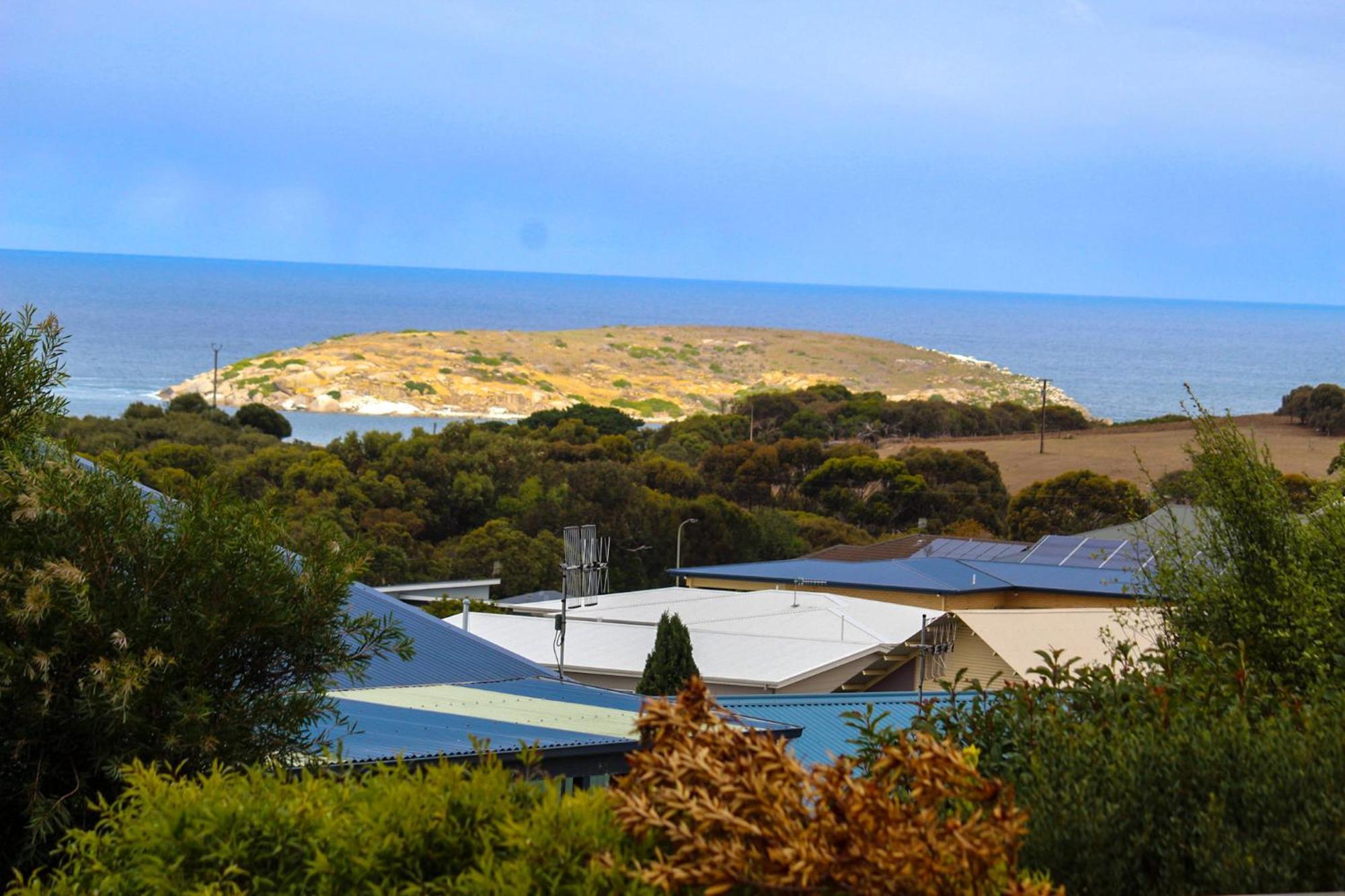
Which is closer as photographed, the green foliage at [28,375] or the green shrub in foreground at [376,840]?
the green shrub in foreground at [376,840]

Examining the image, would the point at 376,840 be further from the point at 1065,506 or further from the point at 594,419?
the point at 594,419

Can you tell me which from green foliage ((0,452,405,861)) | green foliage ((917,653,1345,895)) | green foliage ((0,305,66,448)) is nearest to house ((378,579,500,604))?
green foliage ((0,305,66,448))

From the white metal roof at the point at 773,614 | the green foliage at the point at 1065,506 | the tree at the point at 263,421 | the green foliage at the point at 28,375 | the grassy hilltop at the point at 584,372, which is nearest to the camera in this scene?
the green foliage at the point at 28,375

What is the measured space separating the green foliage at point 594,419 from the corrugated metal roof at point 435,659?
5044 centimetres

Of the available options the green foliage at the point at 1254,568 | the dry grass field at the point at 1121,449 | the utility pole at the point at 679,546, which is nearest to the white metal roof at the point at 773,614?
the utility pole at the point at 679,546

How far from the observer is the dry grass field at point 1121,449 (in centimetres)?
5938

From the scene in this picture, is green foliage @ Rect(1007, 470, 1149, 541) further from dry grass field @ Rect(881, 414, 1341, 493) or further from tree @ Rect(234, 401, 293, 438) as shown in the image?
tree @ Rect(234, 401, 293, 438)

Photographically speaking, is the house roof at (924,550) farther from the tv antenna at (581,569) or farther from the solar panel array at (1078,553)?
the tv antenna at (581,569)

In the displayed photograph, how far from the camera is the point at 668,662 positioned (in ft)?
63.9

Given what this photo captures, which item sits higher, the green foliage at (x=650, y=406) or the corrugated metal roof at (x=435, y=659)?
the green foliage at (x=650, y=406)

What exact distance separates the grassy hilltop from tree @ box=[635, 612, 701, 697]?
249ft

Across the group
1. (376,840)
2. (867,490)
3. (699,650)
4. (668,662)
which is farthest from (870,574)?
(867,490)

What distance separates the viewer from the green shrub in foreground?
3795 millimetres

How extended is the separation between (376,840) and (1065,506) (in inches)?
2092
